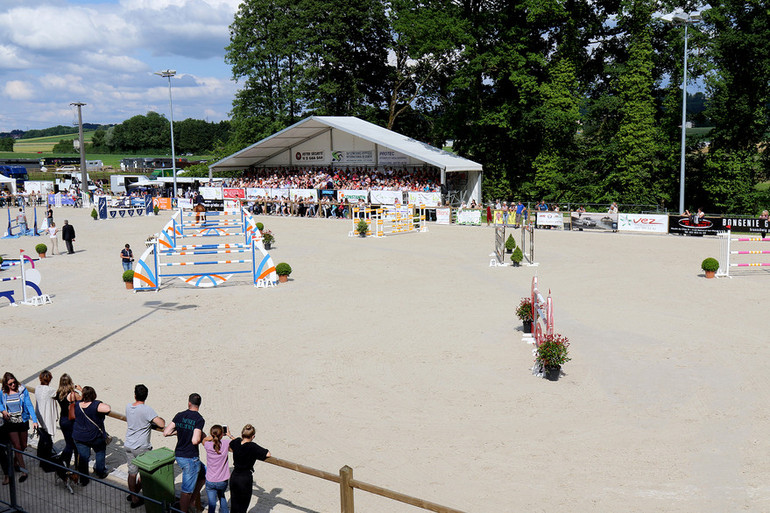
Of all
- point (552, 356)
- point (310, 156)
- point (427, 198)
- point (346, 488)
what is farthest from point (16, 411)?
point (310, 156)

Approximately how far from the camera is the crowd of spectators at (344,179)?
4766 centimetres

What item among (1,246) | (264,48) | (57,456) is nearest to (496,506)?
(57,456)

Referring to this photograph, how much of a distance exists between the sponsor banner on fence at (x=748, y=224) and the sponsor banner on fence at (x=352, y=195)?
2292 centimetres

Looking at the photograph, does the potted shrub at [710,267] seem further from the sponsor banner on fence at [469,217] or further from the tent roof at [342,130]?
the tent roof at [342,130]

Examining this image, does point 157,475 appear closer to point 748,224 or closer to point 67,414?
point 67,414

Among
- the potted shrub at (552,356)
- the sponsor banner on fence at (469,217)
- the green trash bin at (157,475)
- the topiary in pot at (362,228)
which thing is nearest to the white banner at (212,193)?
the sponsor banner on fence at (469,217)

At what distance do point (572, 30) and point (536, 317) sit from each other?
1560 inches

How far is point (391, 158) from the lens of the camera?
50.5m

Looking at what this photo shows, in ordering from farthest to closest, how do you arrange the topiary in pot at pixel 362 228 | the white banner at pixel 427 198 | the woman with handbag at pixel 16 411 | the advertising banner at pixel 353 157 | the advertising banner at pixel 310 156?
1. the advertising banner at pixel 310 156
2. the advertising banner at pixel 353 157
3. the white banner at pixel 427 198
4. the topiary in pot at pixel 362 228
5. the woman with handbag at pixel 16 411

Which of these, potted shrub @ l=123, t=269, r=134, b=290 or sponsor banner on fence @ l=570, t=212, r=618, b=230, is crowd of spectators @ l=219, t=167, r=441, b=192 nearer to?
sponsor banner on fence @ l=570, t=212, r=618, b=230

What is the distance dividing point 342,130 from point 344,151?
2850 mm

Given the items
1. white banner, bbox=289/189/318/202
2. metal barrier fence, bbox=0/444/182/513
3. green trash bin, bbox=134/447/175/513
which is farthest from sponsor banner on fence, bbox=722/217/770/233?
metal barrier fence, bbox=0/444/182/513

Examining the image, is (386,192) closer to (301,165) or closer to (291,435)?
(301,165)

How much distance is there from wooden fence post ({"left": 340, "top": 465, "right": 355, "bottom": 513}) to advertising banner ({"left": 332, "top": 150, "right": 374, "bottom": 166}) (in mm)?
46504
